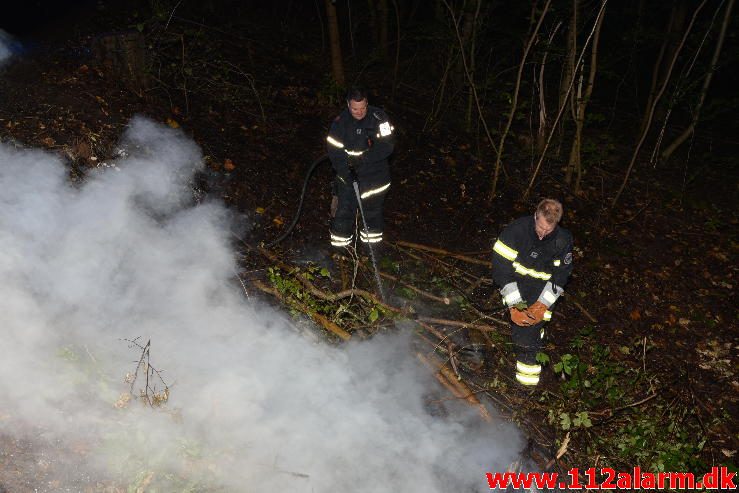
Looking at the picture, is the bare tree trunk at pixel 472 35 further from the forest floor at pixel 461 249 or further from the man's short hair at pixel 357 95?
the man's short hair at pixel 357 95

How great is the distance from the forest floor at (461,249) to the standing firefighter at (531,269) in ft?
1.86

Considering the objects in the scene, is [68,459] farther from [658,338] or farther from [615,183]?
[615,183]

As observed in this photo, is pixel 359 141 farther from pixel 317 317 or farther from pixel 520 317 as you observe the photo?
pixel 520 317

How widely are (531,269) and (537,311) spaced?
0.41m

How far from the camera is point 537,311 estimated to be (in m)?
4.82

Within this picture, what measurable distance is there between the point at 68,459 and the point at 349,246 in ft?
11.9

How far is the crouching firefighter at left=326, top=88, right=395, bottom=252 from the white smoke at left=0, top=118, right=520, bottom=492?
5.07 ft

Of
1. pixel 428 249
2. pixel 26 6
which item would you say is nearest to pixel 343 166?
pixel 428 249

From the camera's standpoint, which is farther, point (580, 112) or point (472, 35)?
point (472, 35)

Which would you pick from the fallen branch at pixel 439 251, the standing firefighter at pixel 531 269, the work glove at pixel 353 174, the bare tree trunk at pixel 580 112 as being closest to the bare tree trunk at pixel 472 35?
the bare tree trunk at pixel 580 112

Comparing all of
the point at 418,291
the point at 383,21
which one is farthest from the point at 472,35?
the point at 418,291

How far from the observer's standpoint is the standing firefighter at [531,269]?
4.74 metres

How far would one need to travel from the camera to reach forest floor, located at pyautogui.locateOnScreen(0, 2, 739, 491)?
5047 millimetres

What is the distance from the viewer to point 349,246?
20.4 ft
